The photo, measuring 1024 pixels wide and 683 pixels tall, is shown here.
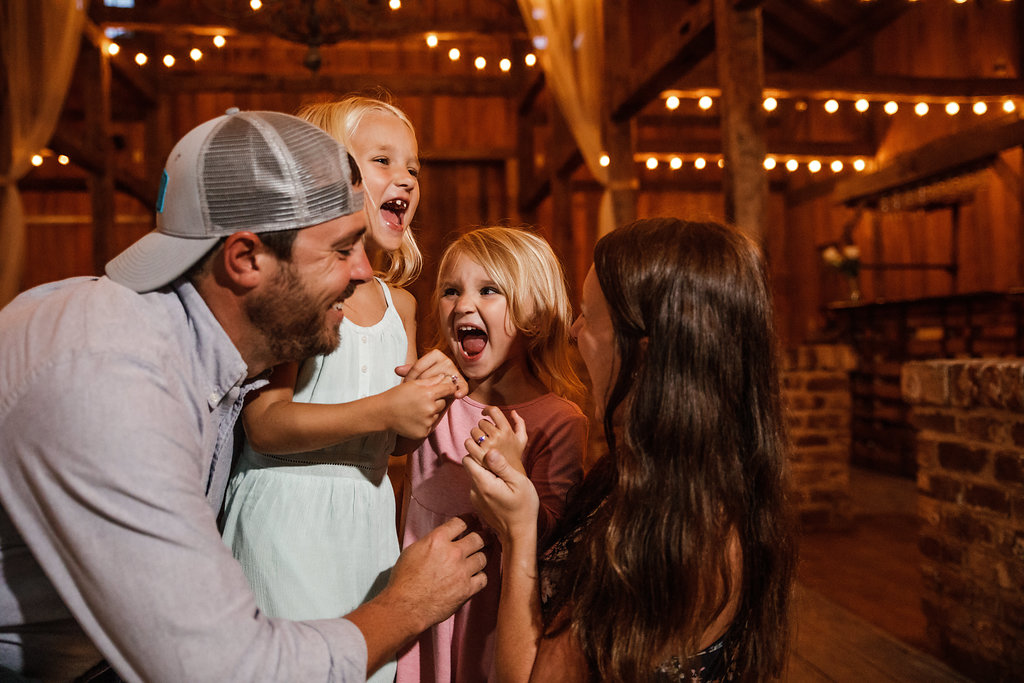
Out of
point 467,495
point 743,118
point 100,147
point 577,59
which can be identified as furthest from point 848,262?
point 467,495

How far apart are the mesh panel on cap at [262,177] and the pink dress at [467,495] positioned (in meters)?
0.79

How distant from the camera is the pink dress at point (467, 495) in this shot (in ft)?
5.49

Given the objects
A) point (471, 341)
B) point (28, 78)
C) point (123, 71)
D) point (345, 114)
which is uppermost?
point (123, 71)

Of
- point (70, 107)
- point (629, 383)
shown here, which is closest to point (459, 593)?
point (629, 383)

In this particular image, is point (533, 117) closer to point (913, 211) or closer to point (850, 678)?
point (913, 211)

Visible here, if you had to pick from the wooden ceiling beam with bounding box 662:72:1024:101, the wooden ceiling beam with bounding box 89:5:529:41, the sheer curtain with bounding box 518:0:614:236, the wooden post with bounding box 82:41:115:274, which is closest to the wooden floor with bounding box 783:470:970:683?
the sheer curtain with bounding box 518:0:614:236

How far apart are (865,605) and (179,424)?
4073 millimetres

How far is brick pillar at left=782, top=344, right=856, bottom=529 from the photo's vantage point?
5.82 meters

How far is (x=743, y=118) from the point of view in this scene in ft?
14.3

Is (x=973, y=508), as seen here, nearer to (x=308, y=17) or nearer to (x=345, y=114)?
(x=345, y=114)

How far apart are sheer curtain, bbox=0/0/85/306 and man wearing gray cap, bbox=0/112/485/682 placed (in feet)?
17.1

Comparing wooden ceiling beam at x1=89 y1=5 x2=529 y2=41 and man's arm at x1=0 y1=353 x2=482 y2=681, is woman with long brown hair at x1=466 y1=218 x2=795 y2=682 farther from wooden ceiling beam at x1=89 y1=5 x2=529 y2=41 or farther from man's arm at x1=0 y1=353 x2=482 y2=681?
wooden ceiling beam at x1=89 y1=5 x2=529 y2=41

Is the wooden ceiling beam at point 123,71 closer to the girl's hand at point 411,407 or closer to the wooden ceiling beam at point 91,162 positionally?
the wooden ceiling beam at point 91,162

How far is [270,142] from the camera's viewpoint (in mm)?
1146
